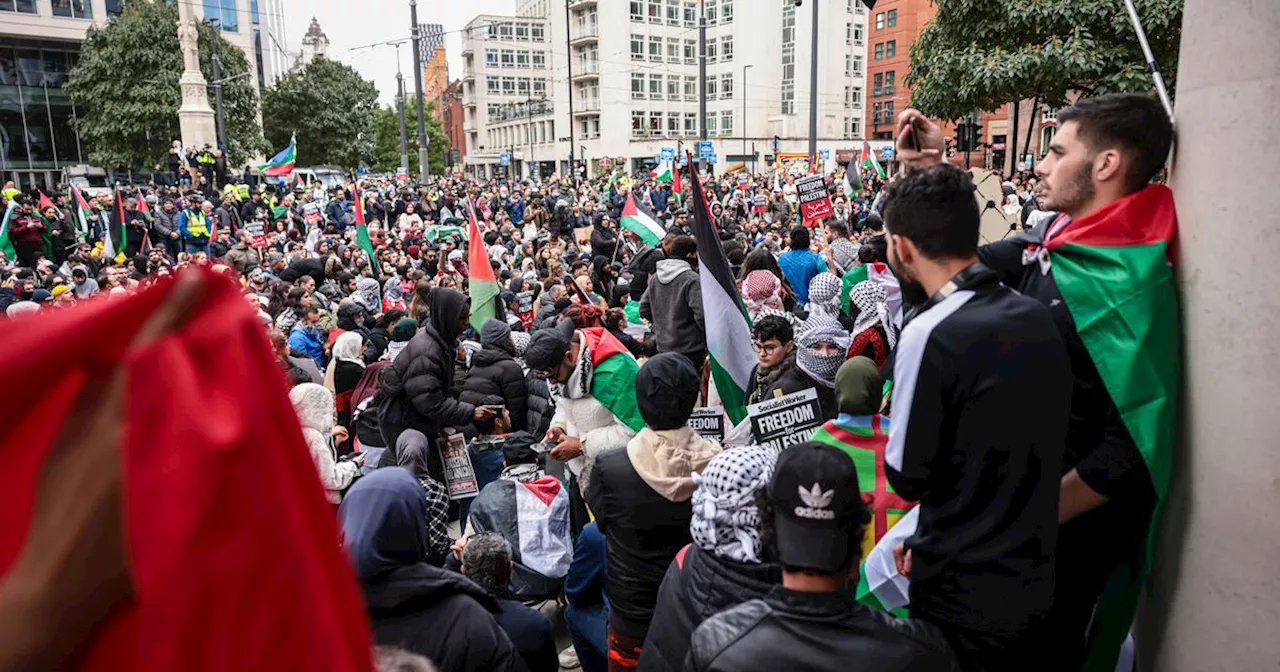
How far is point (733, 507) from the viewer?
8.39 feet

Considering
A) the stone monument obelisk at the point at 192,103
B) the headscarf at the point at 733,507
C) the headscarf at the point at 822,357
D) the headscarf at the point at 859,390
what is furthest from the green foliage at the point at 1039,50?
the stone monument obelisk at the point at 192,103

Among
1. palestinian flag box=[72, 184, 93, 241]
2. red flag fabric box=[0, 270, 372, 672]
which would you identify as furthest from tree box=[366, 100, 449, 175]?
red flag fabric box=[0, 270, 372, 672]

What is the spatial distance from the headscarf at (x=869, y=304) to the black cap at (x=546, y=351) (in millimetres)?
1852

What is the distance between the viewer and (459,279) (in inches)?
501

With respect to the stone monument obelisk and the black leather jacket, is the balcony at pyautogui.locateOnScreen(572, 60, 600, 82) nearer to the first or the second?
the stone monument obelisk

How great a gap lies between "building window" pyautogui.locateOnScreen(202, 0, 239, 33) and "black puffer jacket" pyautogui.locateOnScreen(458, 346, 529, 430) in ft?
195

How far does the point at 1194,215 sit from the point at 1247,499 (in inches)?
31.4

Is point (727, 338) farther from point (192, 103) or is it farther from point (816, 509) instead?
point (192, 103)

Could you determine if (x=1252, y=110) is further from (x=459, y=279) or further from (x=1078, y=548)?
(x=459, y=279)

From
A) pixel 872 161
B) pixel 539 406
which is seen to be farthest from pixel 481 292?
pixel 872 161

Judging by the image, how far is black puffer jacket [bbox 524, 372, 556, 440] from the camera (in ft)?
21.7

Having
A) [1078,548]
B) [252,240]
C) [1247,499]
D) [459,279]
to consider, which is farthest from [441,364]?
[252,240]

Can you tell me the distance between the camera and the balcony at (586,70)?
7356 cm

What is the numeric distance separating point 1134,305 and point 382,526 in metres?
2.33
